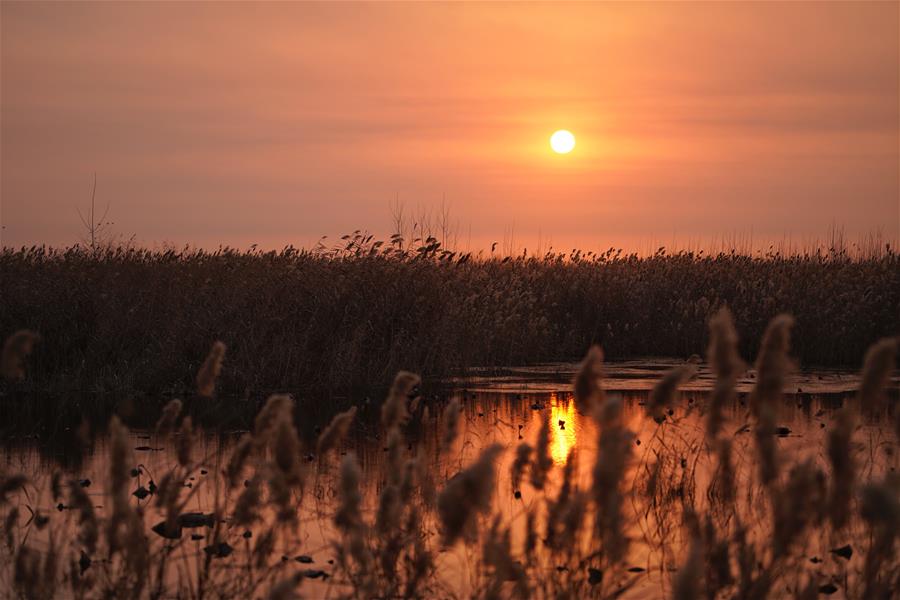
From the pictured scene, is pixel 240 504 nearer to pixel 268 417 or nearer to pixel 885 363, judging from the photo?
pixel 268 417

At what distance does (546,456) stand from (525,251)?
924 inches

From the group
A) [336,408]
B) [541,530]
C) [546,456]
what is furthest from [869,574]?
[336,408]

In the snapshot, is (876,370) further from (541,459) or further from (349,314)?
(349,314)

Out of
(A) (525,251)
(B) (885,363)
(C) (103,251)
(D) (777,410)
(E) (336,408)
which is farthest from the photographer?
(A) (525,251)

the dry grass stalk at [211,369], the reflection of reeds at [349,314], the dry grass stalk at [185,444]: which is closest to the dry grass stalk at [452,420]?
the dry grass stalk at [211,369]

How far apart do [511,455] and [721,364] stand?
6237 mm

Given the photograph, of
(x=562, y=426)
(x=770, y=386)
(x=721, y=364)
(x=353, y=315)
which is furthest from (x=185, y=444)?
(x=353, y=315)

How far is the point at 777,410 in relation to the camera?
4.02 meters

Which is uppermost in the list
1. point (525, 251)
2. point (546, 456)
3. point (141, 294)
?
point (525, 251)

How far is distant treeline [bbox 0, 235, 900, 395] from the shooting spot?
1566 cm

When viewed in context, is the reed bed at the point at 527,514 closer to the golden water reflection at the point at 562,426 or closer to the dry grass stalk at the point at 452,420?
the dry grass stalk at the point at 452,420

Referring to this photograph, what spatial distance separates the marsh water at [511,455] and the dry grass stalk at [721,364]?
0.62 meters

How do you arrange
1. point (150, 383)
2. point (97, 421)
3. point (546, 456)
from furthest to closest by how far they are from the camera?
point (150, 383)
point (97, 421)
point (546, 456)

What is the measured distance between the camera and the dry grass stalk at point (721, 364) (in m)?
3.83
